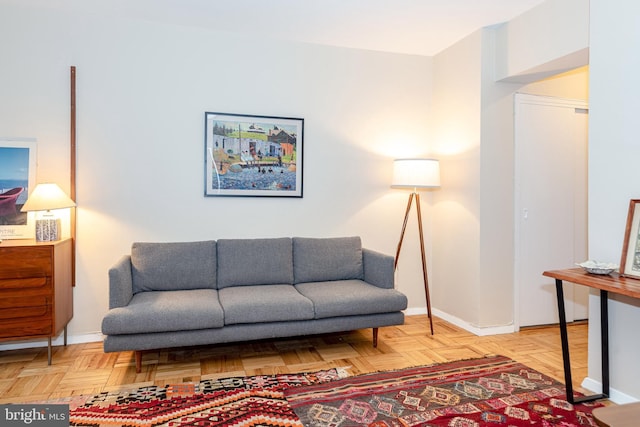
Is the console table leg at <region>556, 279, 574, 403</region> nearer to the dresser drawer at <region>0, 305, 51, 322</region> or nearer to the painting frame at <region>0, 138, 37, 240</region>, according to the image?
the dresser drawer at <region>0, 305, 51, 322</region>

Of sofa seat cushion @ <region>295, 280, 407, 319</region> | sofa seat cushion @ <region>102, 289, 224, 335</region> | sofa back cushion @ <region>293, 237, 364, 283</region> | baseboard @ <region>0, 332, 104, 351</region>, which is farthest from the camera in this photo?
sofa back cushion @ <region>293, 237, 364, 283</region>

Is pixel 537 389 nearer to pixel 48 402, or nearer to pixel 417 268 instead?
pixel 417 268

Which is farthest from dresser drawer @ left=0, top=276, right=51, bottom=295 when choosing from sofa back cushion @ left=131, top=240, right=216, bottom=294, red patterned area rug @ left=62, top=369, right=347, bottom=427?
red patterned area rug @ left=62, top=369, right=347, bottom=427

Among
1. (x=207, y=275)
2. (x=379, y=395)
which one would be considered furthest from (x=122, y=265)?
(x=379, y=395)

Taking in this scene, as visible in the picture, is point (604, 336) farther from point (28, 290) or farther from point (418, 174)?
point (28, 290)

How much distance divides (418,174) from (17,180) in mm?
3201

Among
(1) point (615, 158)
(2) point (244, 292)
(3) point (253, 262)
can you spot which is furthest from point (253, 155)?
(1) point (615, 158)

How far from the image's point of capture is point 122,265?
118 inches

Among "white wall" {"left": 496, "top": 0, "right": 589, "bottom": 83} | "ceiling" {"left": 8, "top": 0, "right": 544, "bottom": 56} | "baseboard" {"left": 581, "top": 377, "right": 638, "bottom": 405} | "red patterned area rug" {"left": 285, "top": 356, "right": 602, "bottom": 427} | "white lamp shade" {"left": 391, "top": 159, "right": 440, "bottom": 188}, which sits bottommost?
"red patterned area rug" {"left": 285, "top": 356, "right": 602, "bottom": 427}

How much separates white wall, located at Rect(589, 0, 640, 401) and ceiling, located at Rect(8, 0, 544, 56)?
2.92ft

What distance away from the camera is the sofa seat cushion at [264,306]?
2.88 meters

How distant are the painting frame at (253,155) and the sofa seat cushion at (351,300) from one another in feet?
3.32

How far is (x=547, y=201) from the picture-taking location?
3.86 metres

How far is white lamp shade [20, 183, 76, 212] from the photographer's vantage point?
292 centimetres
